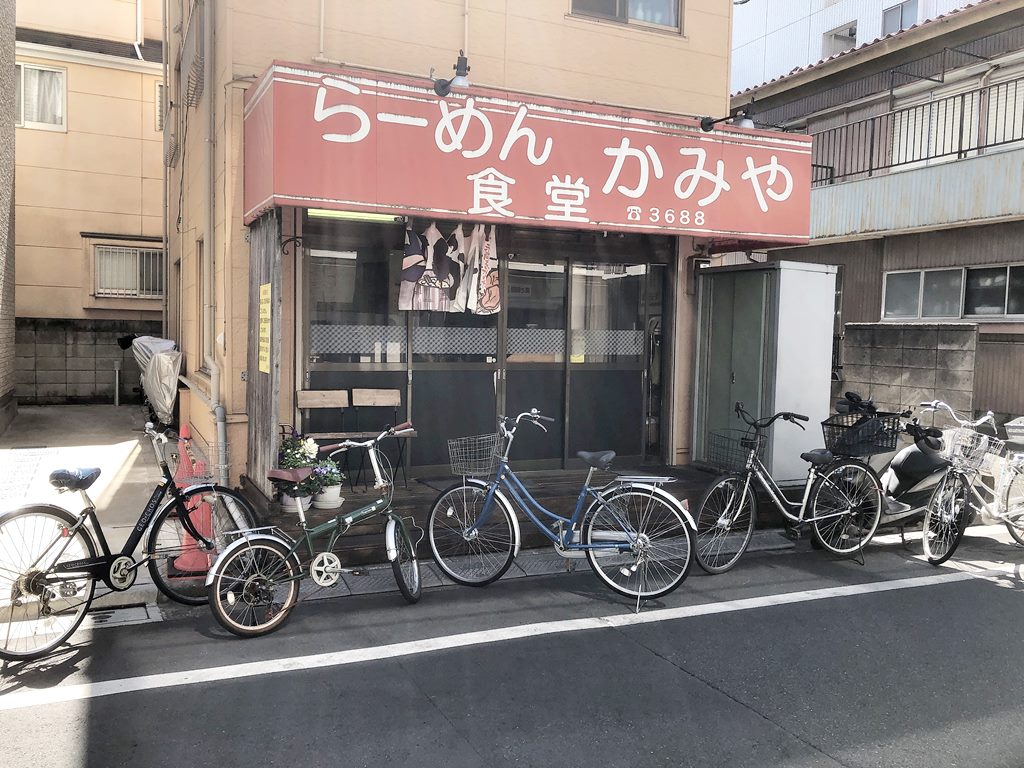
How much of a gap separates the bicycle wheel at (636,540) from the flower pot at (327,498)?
7.79 feet

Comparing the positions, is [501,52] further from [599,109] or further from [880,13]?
[880,13]

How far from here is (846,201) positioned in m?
16.2

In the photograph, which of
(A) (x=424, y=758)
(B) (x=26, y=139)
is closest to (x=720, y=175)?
(A) (x=424, y=758)

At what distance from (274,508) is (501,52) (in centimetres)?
551

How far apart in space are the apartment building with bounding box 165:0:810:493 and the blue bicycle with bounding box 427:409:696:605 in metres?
1.86

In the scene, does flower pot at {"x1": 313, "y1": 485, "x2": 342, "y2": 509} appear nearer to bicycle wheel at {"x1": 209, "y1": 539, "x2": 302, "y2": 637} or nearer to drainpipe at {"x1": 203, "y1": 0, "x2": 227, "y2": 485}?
drainpipe at {"x1": 203, "y1": 0, "x2": 227, "y2": 485}

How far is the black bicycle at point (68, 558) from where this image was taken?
4852 millimetres

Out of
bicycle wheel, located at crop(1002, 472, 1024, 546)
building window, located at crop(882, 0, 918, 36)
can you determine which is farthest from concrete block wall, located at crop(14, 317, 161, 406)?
building window, located at crop(882, 0, 918, 36)

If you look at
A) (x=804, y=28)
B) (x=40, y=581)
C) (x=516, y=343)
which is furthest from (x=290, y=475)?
(x=804, y=28)

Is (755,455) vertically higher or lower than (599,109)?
lower

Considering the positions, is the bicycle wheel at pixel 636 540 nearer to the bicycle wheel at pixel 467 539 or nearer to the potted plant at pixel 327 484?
the bicycle wheel at pixel 467 539

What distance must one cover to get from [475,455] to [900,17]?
19.0 meters

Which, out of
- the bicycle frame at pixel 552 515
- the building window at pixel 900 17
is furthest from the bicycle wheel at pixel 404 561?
the building window at pixel 900 17

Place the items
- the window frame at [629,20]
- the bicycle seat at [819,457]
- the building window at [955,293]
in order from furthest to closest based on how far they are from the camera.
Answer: the building window at [955,293] → the window frame at [629,20] → the bicycle seat at [819,457]
